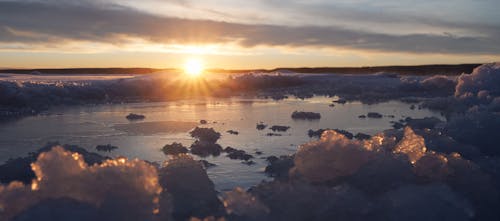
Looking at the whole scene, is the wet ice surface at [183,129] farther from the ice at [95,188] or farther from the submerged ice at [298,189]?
the ice at [95,188]

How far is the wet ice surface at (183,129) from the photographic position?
6.14m

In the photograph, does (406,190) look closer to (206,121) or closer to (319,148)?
(319,148)

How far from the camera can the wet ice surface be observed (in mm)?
6137

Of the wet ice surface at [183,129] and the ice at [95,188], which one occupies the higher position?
the ice at [95,188]

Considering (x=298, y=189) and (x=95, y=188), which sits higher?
(x=95, y=188)

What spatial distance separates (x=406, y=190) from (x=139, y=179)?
55.3 inches

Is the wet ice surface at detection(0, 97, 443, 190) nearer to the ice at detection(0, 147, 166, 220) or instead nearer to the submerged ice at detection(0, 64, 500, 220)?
the submerged ice at detection(0, 64, 500, 220)

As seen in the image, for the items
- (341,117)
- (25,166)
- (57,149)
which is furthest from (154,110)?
(57,149)

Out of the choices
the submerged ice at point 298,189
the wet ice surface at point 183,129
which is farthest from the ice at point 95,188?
the wet ice surface at point 183,129

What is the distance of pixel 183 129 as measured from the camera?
9.05 meters

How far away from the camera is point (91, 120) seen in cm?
1045

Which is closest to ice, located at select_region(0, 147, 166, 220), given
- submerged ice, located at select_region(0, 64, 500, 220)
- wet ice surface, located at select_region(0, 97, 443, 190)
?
submerged ice, located at select_region(0, 64, 500, 220)

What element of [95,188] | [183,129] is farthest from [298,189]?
[183,129]

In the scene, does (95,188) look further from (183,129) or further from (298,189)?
(183,129)
